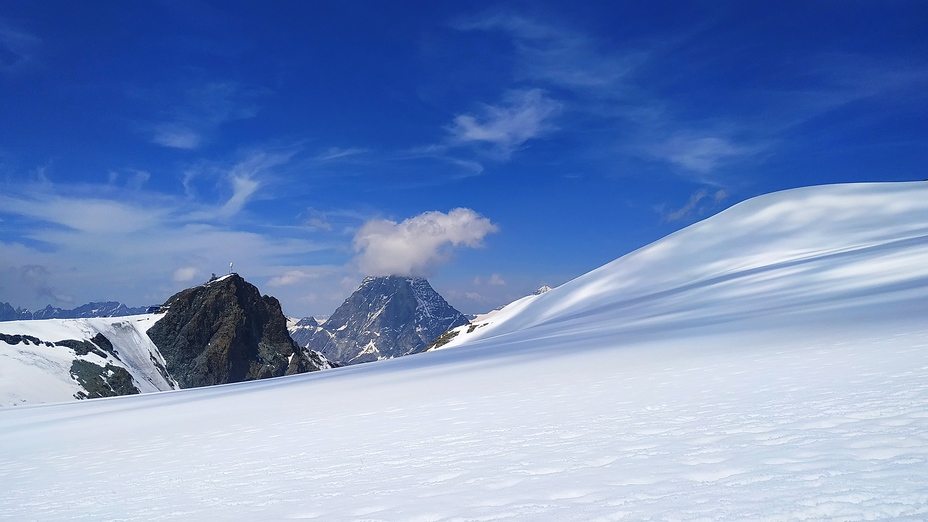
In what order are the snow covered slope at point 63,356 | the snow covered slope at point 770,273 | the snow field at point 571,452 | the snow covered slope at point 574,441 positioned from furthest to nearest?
the snow covered slope at point 63,356
the snow covered slope at point 770,273
the snow covered slope at point 574,441
the snow field at point 571,452

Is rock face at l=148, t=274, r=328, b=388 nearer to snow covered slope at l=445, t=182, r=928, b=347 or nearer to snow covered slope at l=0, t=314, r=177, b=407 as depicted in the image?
snow covered slope at l=0, t=314, r=177, b=407

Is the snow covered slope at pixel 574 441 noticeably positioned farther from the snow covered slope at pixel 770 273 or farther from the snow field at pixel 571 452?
the snow covered slope at pixel 770 273

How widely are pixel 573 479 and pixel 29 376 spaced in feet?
320

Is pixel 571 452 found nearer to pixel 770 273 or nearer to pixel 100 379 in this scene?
pixel 770 273

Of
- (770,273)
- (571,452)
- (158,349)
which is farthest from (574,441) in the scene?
(158,349)

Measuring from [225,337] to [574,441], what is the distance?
454 ft

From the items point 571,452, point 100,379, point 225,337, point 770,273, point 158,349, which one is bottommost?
point 571,452

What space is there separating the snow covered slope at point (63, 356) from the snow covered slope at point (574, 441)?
2789 inches

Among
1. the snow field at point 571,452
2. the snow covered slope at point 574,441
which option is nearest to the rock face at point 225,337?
the snow covered slope at point 574,441

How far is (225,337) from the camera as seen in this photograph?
132m

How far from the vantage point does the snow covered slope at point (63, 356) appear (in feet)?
251

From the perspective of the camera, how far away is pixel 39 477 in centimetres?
1055

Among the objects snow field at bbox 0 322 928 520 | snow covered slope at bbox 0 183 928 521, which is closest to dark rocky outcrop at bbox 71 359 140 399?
snow covered slope at bbox 0 183 928 521

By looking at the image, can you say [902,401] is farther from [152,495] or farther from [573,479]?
[152,495]
